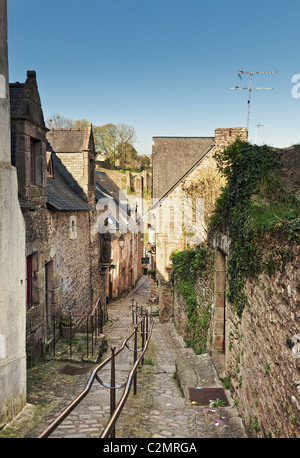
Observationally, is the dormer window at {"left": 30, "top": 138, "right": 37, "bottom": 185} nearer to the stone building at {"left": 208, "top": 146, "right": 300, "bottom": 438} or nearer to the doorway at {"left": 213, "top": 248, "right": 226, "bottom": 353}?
the doorway at {"left": 213, "top": 248, "right": 226, "bottom": 353}

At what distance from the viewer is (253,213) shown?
504 cm

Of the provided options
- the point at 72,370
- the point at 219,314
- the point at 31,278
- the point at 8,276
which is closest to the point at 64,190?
the point at 31,278

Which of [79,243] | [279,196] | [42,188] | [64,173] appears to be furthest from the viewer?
[64,173]

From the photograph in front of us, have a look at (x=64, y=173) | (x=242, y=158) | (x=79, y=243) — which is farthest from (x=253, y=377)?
(x=64, y=173)

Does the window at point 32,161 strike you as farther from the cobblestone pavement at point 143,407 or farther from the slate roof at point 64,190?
the cobblestone pavement at point 143,407

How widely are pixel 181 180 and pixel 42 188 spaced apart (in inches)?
348

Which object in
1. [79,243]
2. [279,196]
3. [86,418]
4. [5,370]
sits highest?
[279,196]

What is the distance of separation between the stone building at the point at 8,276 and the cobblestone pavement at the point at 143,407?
44cm

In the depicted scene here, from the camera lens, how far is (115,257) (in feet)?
77.5

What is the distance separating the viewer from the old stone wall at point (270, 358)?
11.0 ft

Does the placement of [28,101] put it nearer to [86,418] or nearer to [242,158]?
[242,158]

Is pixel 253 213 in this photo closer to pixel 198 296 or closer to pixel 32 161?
pixel 198 296

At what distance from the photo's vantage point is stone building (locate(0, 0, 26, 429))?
17.2 feet

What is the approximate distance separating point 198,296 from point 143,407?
4172 millimetres
